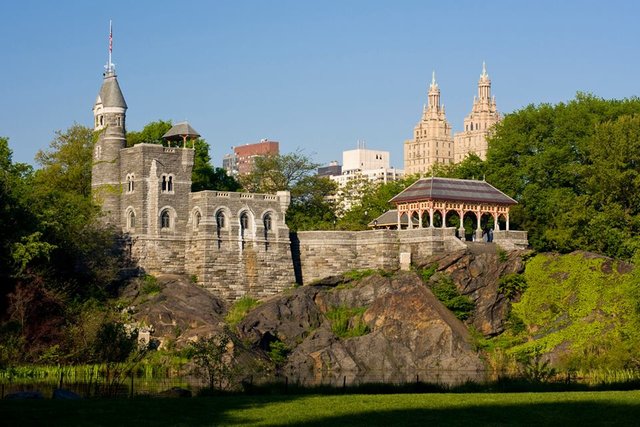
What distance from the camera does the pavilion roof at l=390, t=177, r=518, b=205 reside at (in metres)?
82.8

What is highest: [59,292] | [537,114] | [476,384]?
[537,114]

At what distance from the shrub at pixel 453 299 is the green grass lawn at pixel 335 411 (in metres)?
33.3

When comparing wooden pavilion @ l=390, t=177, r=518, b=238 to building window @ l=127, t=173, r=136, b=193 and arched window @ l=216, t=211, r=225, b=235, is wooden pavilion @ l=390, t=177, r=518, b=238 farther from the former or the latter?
building window @ l=127, t=173, r=136, b=193

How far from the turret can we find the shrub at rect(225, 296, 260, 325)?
901cm

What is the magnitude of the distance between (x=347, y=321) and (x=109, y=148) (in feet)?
59.6

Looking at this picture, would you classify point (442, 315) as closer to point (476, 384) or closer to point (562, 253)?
point (562, 253)

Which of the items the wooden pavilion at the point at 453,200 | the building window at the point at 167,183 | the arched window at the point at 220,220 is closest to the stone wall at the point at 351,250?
the wooden pavilion at the point at 453,200

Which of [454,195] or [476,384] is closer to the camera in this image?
[476,384]

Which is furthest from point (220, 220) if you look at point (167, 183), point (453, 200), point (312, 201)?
point (312, 201)

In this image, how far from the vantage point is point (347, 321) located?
3022 inches

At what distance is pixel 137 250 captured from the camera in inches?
3078

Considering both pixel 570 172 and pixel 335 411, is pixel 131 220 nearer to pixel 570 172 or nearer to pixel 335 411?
pixel 570 172

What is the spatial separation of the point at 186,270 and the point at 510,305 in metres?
19.5

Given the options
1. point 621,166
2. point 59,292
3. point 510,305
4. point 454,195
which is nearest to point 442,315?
point 510,305
